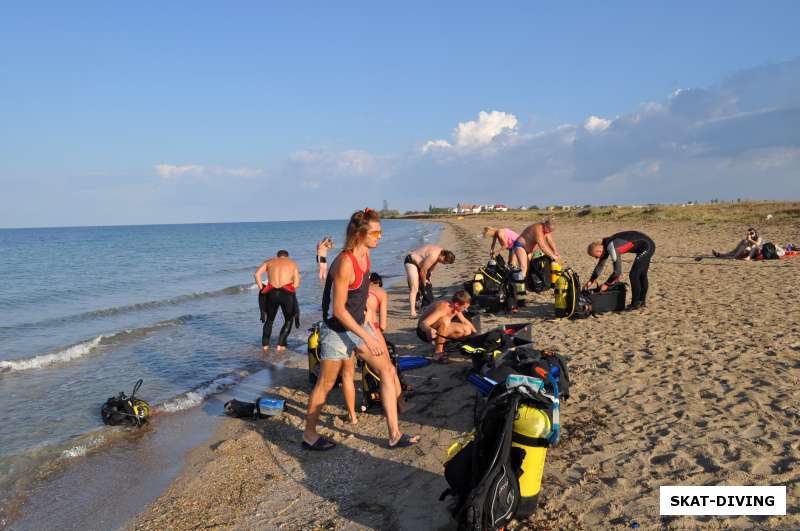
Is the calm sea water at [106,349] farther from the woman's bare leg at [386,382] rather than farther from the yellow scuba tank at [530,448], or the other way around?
the yellow scuba tank at [530,448]

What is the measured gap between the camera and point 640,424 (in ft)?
15.0

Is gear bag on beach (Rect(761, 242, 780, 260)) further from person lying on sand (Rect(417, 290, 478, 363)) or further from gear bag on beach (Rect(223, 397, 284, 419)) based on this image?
gear bag on beach (Rect(223, 397, 284, 419))

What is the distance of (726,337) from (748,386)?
6.59 feet

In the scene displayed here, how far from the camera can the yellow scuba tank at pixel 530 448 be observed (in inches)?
131

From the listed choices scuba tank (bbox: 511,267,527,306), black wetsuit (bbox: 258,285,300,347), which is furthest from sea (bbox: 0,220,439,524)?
scuba tank (bbox: 511,267,527,306)

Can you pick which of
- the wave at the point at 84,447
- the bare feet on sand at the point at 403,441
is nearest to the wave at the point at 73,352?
the wave at the point at 84,447

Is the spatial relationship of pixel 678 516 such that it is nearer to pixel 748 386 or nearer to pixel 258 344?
pixel 748 386

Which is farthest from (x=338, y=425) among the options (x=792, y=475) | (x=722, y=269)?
(x=722, y=269)

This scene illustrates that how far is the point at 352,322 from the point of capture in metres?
4.14

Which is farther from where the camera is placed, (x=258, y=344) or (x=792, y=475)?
(x=258, y=344)

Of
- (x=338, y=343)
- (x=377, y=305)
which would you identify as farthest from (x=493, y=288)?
(x=338, y=343)

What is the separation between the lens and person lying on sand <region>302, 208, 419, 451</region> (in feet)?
13.6

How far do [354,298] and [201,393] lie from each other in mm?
3842

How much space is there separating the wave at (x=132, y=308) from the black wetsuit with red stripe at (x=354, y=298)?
38.9 ft
